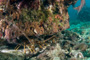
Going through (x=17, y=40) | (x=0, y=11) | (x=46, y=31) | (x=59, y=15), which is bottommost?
(x=17, y=40)

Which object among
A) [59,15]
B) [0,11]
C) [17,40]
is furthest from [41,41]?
[0,11]

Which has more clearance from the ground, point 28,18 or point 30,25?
point 28,18

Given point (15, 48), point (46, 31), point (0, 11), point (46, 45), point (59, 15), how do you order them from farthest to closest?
point (46, 45)
point (15, 48)
point (59, 15)
point (46, 31)
point (0, 11)

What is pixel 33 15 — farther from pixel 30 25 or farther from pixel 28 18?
pixel 30 25

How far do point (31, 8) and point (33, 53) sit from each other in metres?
1.66

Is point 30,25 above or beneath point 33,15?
beneath

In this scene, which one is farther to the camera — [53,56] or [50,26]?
[53,56]

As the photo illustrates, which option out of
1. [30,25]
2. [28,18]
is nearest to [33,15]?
[28,18]

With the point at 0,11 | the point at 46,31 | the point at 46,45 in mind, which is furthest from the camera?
the point at 46,45

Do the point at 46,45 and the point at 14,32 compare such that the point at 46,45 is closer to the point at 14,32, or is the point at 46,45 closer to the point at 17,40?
the point at 17,40

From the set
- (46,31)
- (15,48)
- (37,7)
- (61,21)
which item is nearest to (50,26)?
(46,31)

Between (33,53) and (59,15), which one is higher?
(59,15)

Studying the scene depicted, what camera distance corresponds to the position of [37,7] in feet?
8.85

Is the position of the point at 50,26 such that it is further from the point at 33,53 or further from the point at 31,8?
the point at 33,53
